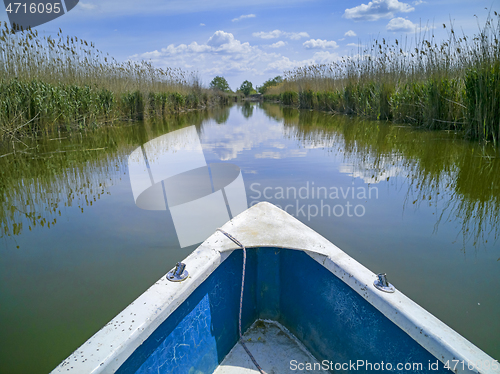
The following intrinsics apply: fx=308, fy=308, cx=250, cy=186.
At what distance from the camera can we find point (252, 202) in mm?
2631

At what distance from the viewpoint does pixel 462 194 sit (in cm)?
264

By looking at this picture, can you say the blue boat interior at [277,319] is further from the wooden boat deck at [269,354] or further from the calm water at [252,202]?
the calm water at [252,202]

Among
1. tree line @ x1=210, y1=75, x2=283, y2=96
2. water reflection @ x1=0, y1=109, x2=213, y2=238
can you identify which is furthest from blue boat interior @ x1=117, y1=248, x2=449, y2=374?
tree line @ x1=210, y1=75, x2=283, y2=96

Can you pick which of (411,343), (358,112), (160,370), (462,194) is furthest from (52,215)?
(358,112)

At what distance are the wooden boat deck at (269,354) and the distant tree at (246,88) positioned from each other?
5028cm

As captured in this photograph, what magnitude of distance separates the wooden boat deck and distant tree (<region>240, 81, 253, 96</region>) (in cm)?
5028

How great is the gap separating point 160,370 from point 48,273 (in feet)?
3.92

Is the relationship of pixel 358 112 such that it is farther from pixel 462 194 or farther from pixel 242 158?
pixel 462 194

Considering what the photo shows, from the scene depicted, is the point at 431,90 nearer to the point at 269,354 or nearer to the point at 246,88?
the point at 269,354

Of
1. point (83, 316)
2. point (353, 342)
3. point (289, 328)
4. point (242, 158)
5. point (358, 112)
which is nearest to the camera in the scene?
point (353, 342)

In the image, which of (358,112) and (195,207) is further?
(358,112)

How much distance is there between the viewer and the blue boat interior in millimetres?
882

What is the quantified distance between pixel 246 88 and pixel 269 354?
52096mm

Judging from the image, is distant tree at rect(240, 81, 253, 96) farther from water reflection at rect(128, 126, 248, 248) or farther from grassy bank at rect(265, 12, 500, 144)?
water reflection at rect(128, 126, 248, 248)
